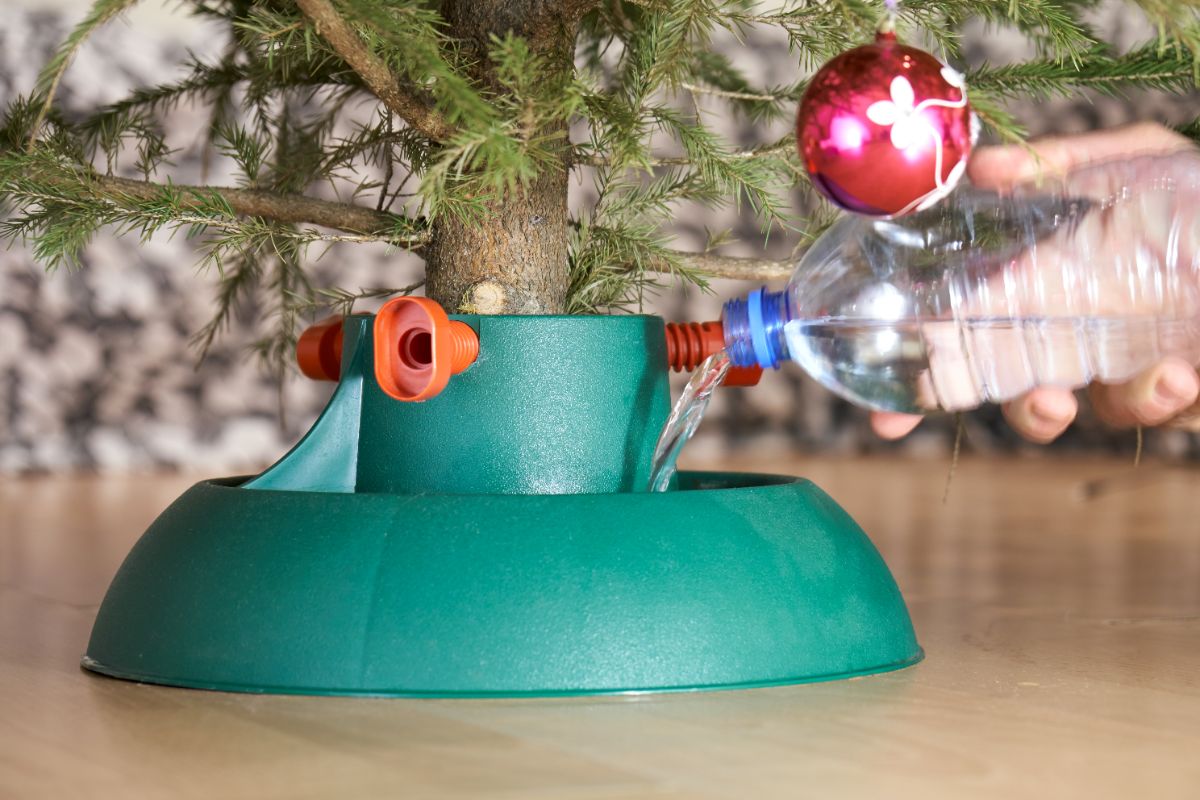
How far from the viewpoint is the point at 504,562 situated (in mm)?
673

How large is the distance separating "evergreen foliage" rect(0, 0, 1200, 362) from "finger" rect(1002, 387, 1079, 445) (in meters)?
0.17

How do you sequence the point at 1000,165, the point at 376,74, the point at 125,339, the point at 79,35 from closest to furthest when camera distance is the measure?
the point at 79,35
the point at 376,74
the point at 1000,165
the point at 125,339

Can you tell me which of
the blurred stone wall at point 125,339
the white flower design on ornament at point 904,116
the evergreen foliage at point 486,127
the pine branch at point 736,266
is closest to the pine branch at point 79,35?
the evergreen foliage at point 486,127

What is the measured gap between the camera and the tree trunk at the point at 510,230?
0.82 meters

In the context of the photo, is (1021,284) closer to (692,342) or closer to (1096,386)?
(1096,386)

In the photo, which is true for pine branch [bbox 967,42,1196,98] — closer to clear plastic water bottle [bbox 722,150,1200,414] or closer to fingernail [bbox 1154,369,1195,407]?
Result: clear plastic water bottle [bbox 722,150,1200,414]

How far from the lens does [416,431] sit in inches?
30.5

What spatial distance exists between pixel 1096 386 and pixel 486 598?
1.48 ft

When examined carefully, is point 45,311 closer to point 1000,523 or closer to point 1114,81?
point 1000,523

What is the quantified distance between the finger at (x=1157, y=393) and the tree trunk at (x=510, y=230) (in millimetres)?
334

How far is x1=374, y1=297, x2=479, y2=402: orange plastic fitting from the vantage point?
0.72 metres

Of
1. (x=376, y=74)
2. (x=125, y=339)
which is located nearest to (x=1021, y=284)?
(x=376, y=74)

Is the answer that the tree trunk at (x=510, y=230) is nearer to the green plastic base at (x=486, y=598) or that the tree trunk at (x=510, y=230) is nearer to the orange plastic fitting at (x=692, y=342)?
the orange plastic fitting at (x=692, y=342)

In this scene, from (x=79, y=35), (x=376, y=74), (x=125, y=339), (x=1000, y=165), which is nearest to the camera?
(x=79, y=35)
